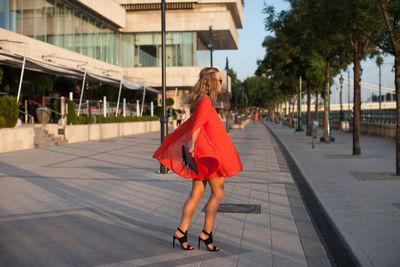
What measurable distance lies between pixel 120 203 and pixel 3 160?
8014 millimetres

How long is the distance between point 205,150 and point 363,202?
3756 millimetres

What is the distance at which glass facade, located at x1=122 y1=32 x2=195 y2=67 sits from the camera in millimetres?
52719

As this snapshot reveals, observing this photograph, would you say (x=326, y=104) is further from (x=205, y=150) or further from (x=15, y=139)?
(x=205, y=150)

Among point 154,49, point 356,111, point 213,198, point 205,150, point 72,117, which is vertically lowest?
point 213,198

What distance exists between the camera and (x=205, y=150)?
4707mm

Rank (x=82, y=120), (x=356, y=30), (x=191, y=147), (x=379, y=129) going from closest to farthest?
(x=191, y=147)
(x=356, y=30)
(x=82, y=120)
(x=379, y=129)

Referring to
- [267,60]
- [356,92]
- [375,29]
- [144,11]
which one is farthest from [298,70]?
[144,11]

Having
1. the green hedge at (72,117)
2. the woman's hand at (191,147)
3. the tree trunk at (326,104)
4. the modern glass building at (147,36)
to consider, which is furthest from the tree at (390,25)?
the modern glass building at (147,36)

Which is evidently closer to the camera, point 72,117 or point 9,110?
point 9,110

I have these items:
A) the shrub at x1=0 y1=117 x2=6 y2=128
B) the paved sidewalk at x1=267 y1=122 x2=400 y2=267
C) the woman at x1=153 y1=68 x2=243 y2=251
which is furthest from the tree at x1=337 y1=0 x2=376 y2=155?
the shrub at x1=0 y1=117 x2=6 y2=128

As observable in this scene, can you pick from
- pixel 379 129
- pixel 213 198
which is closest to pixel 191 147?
pixel 213 198

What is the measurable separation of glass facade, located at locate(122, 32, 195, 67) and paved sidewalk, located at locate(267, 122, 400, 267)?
3990cm

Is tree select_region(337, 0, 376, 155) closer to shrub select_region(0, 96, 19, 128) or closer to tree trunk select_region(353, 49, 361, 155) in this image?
tree trunk select_region(353, 49, 361, 155)

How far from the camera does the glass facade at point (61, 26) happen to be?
2955 centimetres
